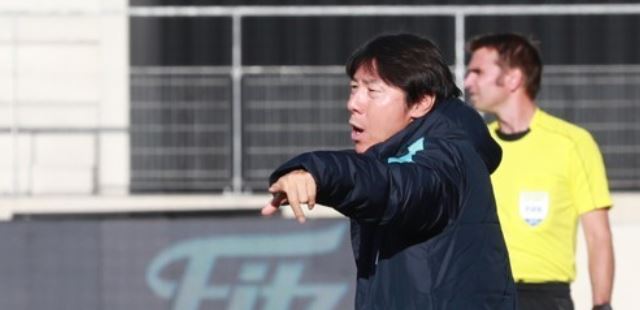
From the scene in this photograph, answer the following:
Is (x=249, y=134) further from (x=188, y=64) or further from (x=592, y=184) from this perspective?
(x=592, y=184)

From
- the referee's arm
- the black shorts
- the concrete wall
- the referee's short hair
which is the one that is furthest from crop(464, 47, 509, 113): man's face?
the concrete wall

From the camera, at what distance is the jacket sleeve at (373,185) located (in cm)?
364

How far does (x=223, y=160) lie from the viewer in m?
11.7

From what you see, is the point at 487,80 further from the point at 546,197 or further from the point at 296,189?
the point at 296,189

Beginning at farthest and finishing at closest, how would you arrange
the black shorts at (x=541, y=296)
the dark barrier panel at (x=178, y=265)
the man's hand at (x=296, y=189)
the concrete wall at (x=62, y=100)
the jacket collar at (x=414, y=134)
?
the concrete wall at (x=62, y=100) → the dark barrier panel at (x=178, y=265) → the black shorts at (x=541, y=296) → the jacket collar at (x=414, y=134) → the man's hand at (x=296, y=189)

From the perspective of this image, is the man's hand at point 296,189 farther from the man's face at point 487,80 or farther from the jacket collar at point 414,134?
the man's face at point 487,80

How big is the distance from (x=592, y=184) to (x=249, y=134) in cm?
527

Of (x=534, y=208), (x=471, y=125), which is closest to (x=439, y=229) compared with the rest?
(x=471, y=125)

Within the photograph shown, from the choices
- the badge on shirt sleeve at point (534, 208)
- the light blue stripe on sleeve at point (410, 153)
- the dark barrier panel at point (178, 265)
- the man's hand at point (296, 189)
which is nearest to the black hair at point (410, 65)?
the light blue stripe on sleeve at point (410, 153)

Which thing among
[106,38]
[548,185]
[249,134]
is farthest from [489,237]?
[106,38]

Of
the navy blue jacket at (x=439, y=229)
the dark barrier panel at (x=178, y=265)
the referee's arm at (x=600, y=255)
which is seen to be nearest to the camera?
the navy blue jacket at (x=439, y=229)

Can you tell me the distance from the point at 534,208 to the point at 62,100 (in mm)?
6274

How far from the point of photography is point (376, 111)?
4.22 m

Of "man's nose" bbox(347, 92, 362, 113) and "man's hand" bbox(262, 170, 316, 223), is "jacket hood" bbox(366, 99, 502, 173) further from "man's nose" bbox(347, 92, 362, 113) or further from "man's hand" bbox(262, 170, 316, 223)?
"man's hand" bbox(262, 170, 316, 223)
